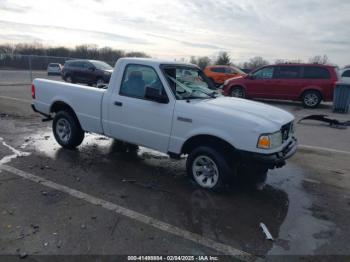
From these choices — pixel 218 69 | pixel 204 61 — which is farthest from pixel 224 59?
pixel 218 69

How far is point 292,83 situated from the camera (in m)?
14.4

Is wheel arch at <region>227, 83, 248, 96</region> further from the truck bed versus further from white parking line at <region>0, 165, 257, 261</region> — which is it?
white parking line at <region>0, 165, 257, 261</region>

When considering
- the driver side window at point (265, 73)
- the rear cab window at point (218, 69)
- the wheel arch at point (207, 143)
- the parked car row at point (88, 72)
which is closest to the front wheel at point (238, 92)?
the driver side window at point (265, 73)

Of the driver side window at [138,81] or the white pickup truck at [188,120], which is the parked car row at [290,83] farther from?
the driver side window at [138,81]

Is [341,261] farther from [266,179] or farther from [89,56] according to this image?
[89,56]

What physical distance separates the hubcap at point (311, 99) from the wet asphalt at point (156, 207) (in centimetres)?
850

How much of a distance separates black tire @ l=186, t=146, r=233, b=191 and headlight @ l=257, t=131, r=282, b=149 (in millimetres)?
580

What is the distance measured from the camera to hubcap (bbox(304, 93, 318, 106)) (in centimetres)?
1412

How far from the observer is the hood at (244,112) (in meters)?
4.25

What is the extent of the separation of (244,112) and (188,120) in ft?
2.65

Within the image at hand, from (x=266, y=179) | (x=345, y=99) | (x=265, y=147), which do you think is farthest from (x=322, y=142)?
(x=345, y=99)

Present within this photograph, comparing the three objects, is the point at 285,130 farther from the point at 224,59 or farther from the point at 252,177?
the point at 224,59

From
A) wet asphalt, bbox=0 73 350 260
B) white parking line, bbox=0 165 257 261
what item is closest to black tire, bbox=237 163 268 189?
wet asphalt, bbox=0 73 350 260

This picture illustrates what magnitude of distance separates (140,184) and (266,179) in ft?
6.93
